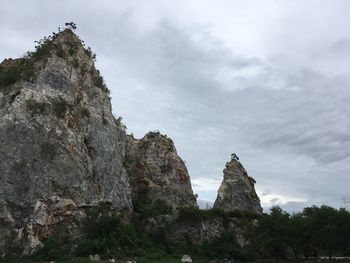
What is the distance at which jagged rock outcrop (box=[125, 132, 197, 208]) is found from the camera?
7781cm

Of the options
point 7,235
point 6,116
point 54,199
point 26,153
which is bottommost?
point 7,235

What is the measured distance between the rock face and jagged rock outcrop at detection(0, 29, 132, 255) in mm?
27284

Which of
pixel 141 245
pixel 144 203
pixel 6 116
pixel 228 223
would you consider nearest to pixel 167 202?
pixel 144 203

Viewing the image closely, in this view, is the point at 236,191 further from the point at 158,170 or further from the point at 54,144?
the point at 54,144

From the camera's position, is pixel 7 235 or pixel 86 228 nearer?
pixel 7 235

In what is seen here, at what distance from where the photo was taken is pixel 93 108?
66562 millimetres

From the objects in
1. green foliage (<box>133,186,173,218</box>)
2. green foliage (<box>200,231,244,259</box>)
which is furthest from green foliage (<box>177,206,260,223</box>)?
green foliage (<box>200,231,244,259</box>)

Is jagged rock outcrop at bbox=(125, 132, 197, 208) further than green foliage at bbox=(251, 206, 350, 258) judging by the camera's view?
Yes

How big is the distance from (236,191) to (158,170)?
18.1 m

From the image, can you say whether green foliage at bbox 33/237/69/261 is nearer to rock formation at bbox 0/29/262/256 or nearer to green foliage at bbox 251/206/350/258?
rock formation at bbox 0/29/262/256

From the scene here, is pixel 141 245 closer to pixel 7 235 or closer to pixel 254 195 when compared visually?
pixel 7 235

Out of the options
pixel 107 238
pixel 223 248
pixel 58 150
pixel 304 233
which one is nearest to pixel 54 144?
pixel 58 150

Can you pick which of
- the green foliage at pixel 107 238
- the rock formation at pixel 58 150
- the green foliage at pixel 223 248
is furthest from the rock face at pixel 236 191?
the green foliage at pixel 107 238

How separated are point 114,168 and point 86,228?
11.7m
